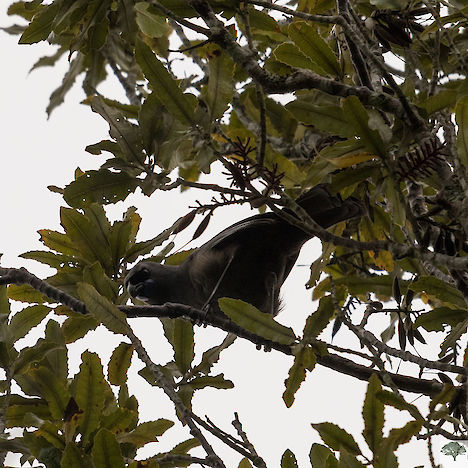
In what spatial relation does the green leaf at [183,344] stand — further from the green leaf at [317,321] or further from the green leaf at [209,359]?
the green leaf at [317,321]

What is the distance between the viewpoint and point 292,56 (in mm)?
2461

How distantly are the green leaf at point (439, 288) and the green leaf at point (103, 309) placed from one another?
37.9 inches

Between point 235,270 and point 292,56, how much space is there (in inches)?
54.5

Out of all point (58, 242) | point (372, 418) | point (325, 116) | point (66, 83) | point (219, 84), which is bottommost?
point (372, 418)

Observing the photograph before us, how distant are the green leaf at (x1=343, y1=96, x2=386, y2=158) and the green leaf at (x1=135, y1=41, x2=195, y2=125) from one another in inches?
22.1

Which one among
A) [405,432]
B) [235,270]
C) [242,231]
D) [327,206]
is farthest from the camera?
[235,270]

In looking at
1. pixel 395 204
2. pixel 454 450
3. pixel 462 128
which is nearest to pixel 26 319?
pixel 395 204

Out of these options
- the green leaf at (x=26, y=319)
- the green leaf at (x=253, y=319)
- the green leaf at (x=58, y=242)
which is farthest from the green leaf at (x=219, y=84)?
the green leaf at (x=26, y=319)

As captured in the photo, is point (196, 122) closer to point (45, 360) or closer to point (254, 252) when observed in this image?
point (45, 360)

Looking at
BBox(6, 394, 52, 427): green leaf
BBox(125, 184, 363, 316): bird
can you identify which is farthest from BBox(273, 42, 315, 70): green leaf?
BBox(6, 394, 52, 427): green leaf

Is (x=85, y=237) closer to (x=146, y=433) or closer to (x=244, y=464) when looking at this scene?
(x=146, y=433)

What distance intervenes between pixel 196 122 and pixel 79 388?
0.93m

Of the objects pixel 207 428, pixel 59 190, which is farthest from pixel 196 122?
pixel 207 428

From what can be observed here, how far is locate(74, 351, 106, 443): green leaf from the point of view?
226 cm
